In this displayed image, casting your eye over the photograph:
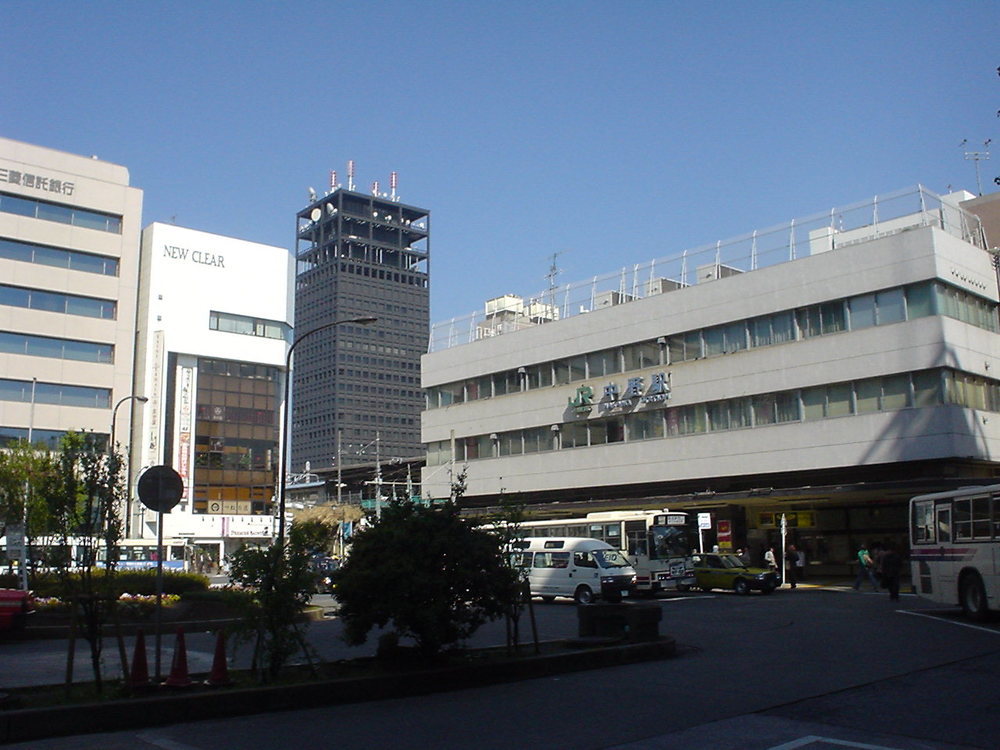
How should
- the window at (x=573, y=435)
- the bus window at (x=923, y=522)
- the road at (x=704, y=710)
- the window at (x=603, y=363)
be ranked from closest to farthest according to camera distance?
the road at (x=704, y=710), the bus window at (x=923, y=522), the window at (x=603, y=363), the window at (x=573, y=435)

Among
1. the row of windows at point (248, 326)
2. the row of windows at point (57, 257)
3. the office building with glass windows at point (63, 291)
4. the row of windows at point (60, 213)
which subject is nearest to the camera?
the office building with glass windows at point (63, 291)

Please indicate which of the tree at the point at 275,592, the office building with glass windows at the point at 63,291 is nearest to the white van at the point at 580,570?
the tree at the point at 275,592

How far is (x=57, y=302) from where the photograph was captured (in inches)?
2420

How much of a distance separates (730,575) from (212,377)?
1958 inches

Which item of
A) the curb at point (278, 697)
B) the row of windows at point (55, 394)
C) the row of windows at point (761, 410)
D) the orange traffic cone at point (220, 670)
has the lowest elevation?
the curb at point (278, 697)

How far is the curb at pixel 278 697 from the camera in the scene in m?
9.48

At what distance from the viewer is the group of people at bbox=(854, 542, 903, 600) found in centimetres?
2920

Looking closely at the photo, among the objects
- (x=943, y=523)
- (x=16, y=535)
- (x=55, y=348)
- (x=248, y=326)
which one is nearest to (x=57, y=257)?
(x=55, y=348)

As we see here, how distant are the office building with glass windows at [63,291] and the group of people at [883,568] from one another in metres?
45.7

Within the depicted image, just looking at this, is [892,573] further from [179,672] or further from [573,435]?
[573,435]

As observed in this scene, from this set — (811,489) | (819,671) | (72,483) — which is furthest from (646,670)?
(811,489)

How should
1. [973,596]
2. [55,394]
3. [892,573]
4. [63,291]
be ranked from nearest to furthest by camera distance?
[973,596]
[892,573]
[55,394]
[63,291]

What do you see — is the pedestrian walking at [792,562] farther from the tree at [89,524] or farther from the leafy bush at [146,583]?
the tree at [89,524]

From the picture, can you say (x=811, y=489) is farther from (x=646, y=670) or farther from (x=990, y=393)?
(x=646, y=670)
